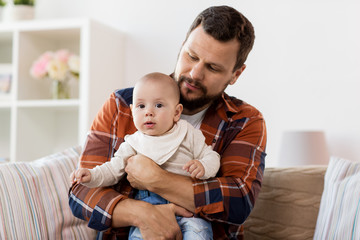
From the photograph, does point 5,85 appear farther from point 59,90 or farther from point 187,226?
point 187,226

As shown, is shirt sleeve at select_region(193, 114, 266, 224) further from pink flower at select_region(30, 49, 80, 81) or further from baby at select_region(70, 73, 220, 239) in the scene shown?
pink flower at select_region(30, 49, 80, 81)

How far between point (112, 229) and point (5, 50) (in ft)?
9.17

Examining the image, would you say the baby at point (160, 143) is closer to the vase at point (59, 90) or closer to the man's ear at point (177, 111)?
the man's ear at point (177, 111)

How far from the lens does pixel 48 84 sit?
3746 mm

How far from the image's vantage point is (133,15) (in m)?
3.60

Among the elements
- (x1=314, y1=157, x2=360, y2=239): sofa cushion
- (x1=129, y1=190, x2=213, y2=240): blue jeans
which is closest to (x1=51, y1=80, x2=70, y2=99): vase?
(x1=129, y1=190, x2=213, y2=240): blue jeans

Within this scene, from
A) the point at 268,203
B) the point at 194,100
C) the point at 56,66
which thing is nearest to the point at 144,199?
the point at 194,100

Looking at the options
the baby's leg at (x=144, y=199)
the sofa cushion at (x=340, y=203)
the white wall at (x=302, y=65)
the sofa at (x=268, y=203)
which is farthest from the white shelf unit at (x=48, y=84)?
the sofa cushion at (x=340, y=203)

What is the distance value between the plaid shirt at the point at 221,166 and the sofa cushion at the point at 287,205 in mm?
213

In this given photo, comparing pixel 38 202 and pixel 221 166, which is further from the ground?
pixel 221 166

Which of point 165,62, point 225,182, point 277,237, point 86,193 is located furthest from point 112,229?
point 165,62

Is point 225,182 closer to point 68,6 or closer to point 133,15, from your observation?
point 133,15

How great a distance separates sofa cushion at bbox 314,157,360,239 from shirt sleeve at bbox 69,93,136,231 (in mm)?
686

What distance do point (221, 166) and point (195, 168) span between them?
10.2 inches
